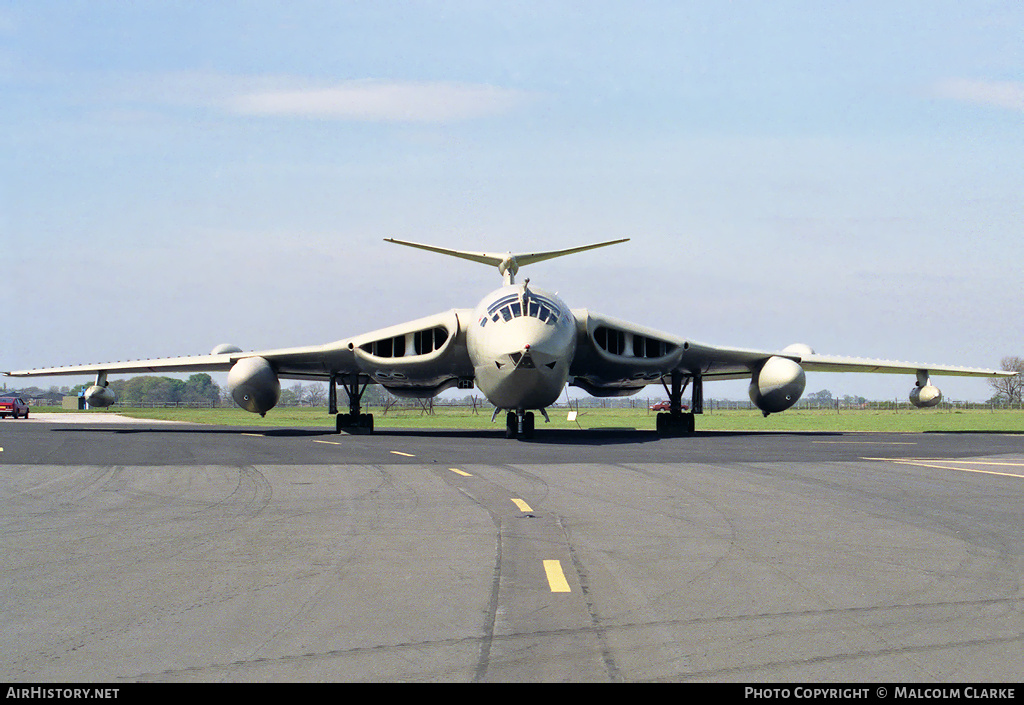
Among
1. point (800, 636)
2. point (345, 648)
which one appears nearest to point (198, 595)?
point (345, 648)

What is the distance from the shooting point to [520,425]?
2778cm

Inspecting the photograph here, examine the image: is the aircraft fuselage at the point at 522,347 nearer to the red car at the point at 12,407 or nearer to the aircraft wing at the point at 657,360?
the aircraft wing at the point at 657,360

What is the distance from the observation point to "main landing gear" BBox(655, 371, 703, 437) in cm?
3184

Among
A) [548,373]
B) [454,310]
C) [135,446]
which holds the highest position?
[454,310]

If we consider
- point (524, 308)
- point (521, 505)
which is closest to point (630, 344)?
point (524, 308)

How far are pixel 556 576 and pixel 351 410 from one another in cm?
2774

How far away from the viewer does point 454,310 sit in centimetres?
2995

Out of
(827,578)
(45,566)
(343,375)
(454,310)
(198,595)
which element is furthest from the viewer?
(343,375)

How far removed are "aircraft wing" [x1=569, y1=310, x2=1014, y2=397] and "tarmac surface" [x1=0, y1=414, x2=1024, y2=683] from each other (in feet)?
50.3

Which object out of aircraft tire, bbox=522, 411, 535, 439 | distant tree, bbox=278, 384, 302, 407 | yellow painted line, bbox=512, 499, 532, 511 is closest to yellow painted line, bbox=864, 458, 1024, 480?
yellow painted line, bbox=512, 499, 532, 511

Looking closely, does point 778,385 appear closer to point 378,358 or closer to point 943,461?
point 943,461

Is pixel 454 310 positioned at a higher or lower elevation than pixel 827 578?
higher
